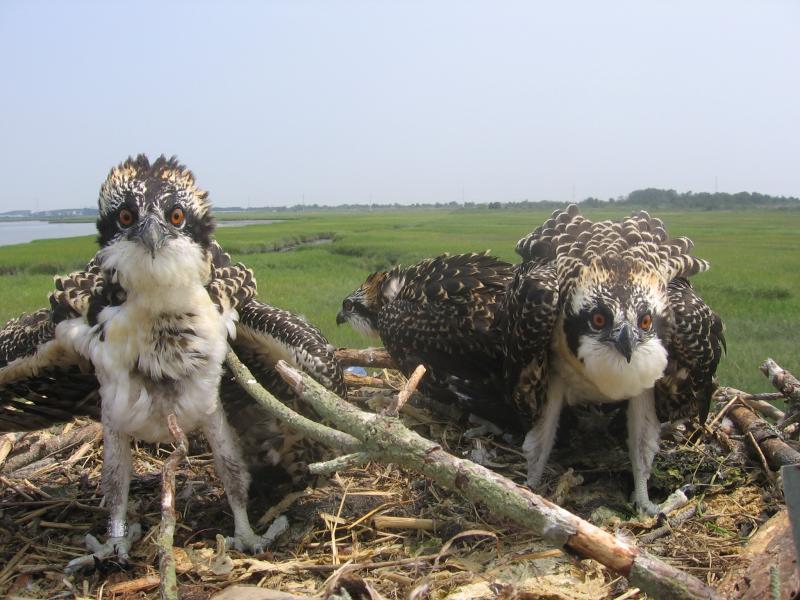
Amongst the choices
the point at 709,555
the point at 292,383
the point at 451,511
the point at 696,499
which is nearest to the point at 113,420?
the point at 292,383

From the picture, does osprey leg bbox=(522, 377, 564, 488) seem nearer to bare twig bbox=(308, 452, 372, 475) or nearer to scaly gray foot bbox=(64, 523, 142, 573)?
bare twig bbox=(308, 452, 372, 475)

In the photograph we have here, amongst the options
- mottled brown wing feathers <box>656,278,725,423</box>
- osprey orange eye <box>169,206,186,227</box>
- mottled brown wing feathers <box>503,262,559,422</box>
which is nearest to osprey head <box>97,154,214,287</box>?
osprey orange eye <box>169,206,186,227</box>

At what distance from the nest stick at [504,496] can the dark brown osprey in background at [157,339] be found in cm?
66

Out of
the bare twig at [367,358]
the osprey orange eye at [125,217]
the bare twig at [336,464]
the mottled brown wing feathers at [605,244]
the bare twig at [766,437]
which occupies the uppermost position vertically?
the osprey orange eye at [125,217]

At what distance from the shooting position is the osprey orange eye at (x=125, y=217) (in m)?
3.08

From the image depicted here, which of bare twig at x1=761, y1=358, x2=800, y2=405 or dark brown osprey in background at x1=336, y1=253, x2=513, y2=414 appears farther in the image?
dark brown osprey in background at x1=336, y1=253, x2=513, y2=414

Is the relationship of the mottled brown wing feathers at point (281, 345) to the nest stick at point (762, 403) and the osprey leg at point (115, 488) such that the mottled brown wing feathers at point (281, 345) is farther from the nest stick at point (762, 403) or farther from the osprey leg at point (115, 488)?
the nest stick at point (762, 403)

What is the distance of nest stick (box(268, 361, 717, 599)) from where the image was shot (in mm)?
2348

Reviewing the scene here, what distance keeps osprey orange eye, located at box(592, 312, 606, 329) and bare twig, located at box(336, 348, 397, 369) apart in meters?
2.70

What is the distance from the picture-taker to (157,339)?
129 inches

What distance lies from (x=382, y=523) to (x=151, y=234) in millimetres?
2042

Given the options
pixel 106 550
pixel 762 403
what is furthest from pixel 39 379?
pixel 762 403

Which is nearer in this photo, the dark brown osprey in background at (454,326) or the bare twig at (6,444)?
the bare twig at (6,444)

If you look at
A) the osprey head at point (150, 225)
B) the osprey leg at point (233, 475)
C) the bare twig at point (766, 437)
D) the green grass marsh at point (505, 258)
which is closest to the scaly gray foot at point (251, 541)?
the osprey leg at point (233, 475)
